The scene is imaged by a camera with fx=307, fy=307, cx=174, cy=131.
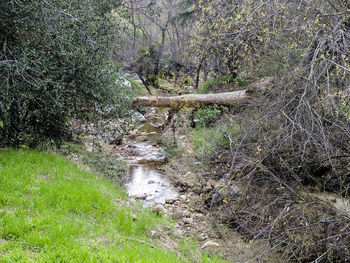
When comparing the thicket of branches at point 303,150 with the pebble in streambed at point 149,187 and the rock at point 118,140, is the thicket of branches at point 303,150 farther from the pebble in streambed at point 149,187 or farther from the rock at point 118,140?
the rock at point 118,140

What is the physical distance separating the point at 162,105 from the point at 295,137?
234 inches

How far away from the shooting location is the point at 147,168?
406 inches

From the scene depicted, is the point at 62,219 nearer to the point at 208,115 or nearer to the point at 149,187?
the point at 149,187

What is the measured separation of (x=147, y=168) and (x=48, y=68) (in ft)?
15.6

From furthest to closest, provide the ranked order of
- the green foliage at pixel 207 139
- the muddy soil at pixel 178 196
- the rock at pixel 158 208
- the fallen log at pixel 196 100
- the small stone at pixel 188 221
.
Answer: the fallen log at pixel 196 100
the green foliage at pixel 207 139
the rock at pixel 158 208
the small stone at pixel 188 221
the muddy soil at pixel 178 196

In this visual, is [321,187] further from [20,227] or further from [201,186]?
[20,227]

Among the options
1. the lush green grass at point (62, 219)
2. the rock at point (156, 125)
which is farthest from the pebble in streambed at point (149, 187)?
the rock at point (156, 125)

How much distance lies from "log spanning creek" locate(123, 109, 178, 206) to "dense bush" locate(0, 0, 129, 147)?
2.49 meters

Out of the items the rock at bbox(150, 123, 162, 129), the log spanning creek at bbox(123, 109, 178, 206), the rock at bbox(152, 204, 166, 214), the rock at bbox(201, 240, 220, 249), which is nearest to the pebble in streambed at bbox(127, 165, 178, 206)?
the log spanning creek at bbox(123, 109, 178, 206)

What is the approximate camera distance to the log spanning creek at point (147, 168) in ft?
27.3

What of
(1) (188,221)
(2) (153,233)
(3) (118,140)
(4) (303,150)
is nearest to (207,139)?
(3) (118,140)

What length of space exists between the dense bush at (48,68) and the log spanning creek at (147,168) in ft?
8.18

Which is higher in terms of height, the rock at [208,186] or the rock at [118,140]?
the rock at [118,140]

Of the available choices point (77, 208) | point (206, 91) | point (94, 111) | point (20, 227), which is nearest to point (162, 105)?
point (94, 111)
